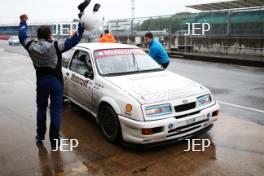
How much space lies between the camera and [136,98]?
14.1 ft

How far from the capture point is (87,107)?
18.0 ft

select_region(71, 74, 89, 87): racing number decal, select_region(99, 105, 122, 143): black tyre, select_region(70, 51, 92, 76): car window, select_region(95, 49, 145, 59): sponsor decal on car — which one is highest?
select_region(95, 49, 145, 59): sponsor decal on car

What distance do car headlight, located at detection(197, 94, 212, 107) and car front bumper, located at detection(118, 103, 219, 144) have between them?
0.12 m

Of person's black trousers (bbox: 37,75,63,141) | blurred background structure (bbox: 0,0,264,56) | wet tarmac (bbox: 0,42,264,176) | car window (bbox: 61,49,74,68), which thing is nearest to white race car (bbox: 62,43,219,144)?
wet tarmac (bbox: 0,42,264,176)

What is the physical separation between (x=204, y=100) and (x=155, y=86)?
799 mm

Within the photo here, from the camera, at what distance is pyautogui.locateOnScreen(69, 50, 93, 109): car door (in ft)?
17.5

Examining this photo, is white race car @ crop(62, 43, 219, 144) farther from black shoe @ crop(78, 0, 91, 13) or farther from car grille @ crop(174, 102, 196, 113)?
black shoe @ crop(78, 0, 91, 13)

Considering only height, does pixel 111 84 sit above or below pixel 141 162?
above

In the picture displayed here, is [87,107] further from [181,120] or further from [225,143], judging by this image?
[225,143]

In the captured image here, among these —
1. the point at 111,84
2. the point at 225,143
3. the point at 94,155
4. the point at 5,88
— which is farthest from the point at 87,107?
the point at 5,88

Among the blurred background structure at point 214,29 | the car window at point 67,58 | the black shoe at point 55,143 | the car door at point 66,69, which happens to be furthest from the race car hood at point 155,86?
the blurred background structure at point 214,29

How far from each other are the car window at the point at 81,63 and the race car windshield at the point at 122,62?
0.71ft

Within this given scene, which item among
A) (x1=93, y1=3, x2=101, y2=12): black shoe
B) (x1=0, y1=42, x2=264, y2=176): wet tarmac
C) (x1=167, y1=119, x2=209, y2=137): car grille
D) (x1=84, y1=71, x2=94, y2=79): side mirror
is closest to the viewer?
(x1=0, y1=42, x2=264, y2=176): wet tarmac

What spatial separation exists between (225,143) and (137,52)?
2.42 meters
